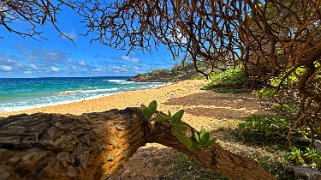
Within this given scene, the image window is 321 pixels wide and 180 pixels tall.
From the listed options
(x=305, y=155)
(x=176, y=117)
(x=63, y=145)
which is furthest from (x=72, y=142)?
(x=305, y=155)

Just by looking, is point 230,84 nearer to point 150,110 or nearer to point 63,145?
point 150,110

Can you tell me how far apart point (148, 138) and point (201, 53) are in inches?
27.0

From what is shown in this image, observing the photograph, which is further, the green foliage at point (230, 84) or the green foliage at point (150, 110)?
the green foliage at point (230, 84)

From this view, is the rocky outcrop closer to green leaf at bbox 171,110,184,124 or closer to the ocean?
green leaf at bbox 171,110,184,124

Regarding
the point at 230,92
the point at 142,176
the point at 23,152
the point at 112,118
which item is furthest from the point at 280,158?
the point at 230,92

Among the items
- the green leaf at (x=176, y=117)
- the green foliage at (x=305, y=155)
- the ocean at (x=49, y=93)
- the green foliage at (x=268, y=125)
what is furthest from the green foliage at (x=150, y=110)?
the ocean at (x=49, y=93)

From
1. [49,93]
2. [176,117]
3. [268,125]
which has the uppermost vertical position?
[176,117]

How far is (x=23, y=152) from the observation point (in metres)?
0.93

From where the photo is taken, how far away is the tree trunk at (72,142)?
0.93 meters

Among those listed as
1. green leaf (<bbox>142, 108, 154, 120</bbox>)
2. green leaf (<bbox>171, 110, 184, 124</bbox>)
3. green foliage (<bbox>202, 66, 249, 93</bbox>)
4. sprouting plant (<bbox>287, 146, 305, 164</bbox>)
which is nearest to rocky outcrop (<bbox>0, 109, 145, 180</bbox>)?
green leaf (<bbox>142, 108, 154, 120</bbox>)

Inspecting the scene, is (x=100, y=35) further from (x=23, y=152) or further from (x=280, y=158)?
(x=280, y=158)

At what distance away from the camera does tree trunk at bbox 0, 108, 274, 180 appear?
3.05 ft

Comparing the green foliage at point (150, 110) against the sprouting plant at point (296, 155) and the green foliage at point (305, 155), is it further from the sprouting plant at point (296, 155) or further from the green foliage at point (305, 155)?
the sprouting plant at point (296, 155)

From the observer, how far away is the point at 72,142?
1.18 meters
